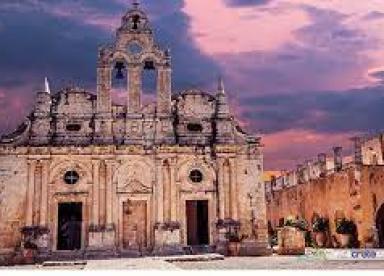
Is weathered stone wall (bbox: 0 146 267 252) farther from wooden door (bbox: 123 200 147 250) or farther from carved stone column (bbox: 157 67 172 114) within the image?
carved stone column (bbox: 157 67 172 114)

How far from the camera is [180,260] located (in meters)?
24.3

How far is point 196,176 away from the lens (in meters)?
30.2

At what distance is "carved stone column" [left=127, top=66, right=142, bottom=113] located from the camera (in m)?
30.7

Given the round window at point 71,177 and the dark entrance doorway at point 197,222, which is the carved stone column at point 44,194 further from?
the dark entrance doorway at point 197,222

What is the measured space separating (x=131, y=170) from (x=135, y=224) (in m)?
2.68

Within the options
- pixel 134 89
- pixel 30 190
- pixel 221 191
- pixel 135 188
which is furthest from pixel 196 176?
pixel 30 190

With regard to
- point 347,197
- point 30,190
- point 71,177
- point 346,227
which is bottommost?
point 346,227

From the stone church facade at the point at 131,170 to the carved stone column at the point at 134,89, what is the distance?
51 mm

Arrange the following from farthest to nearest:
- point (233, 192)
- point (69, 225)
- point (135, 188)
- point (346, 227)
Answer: point (346, 227), point (233, 192), point (69, 225), point (135, 188)

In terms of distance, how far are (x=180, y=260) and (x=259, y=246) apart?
6.40 metres

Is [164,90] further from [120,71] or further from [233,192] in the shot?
[233,192]

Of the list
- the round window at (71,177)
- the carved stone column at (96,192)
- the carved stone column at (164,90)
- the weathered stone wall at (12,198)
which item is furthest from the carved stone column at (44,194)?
the carved stone column at (164,90)

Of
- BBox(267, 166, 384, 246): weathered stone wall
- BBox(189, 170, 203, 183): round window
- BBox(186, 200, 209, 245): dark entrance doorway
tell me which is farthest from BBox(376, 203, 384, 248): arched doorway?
BBox(189, 170, 203, 183): round window

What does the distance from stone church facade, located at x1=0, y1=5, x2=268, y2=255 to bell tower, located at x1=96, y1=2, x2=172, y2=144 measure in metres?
0.05
